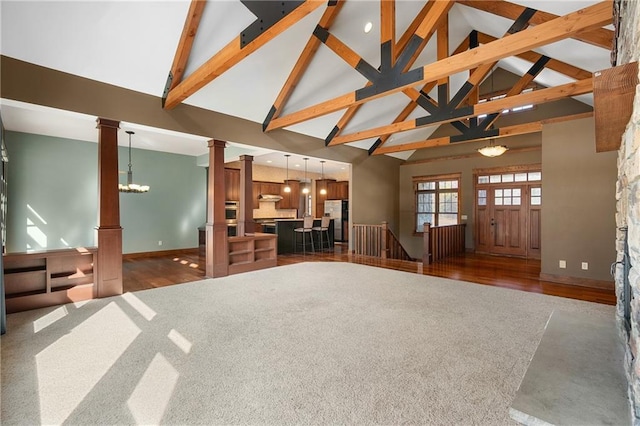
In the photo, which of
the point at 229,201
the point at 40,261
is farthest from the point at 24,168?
the point at 229,201

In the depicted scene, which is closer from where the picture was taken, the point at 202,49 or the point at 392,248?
the point at 202,49

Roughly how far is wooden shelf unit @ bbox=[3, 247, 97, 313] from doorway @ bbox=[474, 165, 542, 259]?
28.7 ft

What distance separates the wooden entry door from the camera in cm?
734

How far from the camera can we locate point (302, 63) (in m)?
4.91

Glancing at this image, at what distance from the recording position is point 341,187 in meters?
10.9

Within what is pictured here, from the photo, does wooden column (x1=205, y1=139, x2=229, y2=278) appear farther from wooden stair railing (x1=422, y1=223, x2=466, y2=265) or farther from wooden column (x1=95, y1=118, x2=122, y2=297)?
wooden stair railing (x1=422, y1=223, x2=466, y2=265)

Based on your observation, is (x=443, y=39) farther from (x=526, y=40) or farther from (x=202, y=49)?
(x=202, y=49)

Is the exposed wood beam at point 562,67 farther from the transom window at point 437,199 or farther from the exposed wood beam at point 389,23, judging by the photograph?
the transom window at point 437,199

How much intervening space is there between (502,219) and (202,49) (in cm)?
791

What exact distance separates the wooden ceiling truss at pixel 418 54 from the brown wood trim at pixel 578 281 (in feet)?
9.30

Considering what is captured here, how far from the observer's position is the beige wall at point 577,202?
461 centimetres

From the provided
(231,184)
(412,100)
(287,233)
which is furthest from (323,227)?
(412,100)

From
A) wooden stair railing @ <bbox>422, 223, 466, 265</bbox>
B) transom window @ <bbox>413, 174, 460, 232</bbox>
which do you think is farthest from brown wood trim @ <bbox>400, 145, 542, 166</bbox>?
wooden stair railing @ <bbox>422, 223, 466, 265</bbox>

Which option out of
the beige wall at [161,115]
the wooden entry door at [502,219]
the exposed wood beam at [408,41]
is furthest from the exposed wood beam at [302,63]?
the wooden entry door at [502,219]
